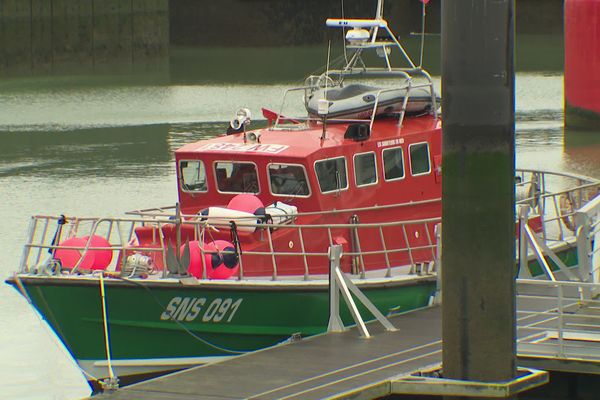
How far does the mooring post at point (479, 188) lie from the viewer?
560 centimetres

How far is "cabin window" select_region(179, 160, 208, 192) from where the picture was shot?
36.4 feet

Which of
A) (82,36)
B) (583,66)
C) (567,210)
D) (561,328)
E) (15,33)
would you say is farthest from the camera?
(82,36)

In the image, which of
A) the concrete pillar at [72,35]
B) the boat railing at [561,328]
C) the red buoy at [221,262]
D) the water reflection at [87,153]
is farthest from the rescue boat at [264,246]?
the concrete pillar at [72,35]

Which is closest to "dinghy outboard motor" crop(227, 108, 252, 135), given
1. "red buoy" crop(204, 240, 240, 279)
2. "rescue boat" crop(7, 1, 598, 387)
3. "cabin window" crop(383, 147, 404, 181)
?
"rescue boat" crop(7, 1, 598, 387)

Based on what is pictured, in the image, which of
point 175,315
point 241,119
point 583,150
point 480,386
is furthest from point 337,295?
point 583,150

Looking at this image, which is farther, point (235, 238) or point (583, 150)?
point (583, 150)

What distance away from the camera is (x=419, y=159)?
11.4 metres

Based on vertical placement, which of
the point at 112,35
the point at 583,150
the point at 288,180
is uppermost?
the point at 112,35

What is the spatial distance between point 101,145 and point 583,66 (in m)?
11.2

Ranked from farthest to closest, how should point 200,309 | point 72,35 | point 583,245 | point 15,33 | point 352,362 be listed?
point 72,35
point 15,33
point 200,309
point 583,245
point 352,362

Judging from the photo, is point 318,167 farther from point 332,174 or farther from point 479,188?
point 479,188

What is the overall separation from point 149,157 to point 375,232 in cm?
1435

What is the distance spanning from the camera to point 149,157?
24.9 metres

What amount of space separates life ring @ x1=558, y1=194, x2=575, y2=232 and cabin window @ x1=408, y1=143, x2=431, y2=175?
1.65 m
